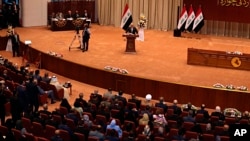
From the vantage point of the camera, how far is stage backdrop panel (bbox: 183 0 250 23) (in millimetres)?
28469

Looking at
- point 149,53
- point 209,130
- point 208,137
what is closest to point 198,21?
point 149,53

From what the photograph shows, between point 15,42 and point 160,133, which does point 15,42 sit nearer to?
point 15,42

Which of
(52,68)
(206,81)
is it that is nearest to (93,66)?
(52,68)

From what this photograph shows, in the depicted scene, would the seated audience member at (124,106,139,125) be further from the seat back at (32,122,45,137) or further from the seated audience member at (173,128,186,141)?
the seat back at (32,122,45,137)

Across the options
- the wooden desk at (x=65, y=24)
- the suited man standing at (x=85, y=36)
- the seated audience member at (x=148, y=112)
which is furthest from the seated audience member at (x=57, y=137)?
the wooden desk at (x=65, y=24)

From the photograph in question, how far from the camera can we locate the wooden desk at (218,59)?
839 inches

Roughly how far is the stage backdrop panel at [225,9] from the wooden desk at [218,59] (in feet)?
25.8

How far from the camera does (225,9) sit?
28969 millimetres

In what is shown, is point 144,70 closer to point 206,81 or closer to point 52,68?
point 206,81

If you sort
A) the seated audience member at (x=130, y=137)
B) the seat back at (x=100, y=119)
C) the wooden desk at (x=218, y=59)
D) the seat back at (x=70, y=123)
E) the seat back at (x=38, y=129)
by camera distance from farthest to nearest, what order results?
the wooden desk at (x=218, y=59) → the seat back at (x=100, y=119) → the seat back at (x=70, y=123) → the seat back at (x=38, y=129) → the seated audience member at (x=130, y=137)

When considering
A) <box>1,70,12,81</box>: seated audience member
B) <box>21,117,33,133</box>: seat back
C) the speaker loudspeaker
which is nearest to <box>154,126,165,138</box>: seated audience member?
<box>21,117,33,133</box>: seat back

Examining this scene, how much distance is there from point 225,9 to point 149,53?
24.6 feet

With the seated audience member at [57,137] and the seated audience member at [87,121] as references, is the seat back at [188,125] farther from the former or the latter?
the seated audience member at [57,137]

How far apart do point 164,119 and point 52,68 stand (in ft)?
33.8
